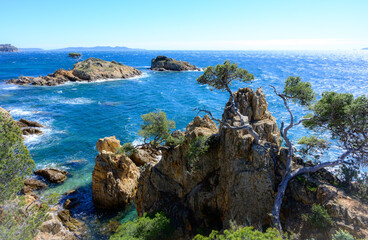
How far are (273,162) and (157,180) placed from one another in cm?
1396

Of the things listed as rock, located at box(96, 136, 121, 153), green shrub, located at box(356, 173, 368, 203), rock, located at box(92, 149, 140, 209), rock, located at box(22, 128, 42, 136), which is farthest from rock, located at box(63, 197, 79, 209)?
green shrub, located at box(356, 173, 368, 203)

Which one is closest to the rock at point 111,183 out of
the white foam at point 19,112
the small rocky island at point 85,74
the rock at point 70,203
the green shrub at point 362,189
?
the rock at point 70,203

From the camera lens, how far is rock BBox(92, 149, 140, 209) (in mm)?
33000

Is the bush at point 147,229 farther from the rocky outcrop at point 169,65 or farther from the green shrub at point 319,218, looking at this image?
the rocky outcrop at point 169,65

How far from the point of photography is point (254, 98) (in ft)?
83.1

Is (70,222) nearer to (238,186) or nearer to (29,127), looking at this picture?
(238,186)

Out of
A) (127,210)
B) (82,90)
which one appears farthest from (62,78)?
(127,210)

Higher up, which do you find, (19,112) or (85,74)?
(85,74)

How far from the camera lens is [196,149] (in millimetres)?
23141

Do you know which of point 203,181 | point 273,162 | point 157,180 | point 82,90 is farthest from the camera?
point 82,90

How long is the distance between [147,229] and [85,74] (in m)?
129

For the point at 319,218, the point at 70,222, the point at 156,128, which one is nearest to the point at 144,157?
the point at 156,128

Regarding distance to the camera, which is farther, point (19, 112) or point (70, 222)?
point (19, 112)

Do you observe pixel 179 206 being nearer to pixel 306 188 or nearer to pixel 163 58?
pixel 306 188
